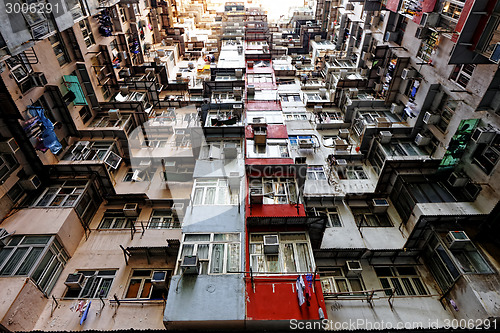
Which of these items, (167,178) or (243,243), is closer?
(243,243)

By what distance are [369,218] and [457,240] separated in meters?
6.39

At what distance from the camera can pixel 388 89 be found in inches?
1102

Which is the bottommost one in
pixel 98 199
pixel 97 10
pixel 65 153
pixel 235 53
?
pixel 98 199

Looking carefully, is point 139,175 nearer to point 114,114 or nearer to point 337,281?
point 114,114

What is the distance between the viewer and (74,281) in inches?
646

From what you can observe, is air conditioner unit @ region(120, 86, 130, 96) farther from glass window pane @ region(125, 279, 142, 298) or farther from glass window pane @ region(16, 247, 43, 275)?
glass window pane @ region(125, 279, 142, 298)

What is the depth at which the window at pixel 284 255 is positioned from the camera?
1404 cm

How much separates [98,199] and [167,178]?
6.10 meters

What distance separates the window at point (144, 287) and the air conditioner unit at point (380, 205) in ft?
54.8

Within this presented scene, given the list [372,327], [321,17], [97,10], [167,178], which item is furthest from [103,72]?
[321,17]

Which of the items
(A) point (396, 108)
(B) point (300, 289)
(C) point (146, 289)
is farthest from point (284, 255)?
(A) point (396, 108)

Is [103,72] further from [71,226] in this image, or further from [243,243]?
[243,243]

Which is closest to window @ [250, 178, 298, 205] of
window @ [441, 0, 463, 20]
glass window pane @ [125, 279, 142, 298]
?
glass window pane @ [125, 279, 142, 298]

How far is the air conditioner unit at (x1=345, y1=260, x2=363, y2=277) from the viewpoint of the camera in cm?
1714
